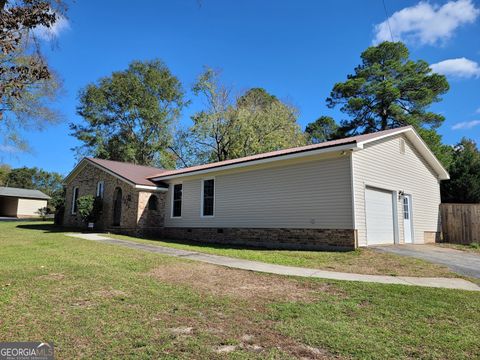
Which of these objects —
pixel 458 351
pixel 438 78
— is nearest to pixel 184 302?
pixel 458 351

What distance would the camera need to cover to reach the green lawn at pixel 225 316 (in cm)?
357

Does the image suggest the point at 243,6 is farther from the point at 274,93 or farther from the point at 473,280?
the point at 274,93

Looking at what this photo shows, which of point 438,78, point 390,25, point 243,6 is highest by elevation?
point 438,78

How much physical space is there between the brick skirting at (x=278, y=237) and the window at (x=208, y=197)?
0.89 metres

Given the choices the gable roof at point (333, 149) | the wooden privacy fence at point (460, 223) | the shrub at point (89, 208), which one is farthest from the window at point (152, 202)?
the wooden privacy fence at point (460, 223)

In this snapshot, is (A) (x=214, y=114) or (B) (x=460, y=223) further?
(A) (x=214, y=114)

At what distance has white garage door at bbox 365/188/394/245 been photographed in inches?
469

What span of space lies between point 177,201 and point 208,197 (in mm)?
2716

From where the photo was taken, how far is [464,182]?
2170 cm

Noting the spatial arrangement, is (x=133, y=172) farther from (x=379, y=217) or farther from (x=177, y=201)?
(x=379, y=217)

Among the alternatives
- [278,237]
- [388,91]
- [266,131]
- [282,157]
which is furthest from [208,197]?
[388,91]

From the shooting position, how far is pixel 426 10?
9617 mm

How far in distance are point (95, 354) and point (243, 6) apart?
11598 millimetres

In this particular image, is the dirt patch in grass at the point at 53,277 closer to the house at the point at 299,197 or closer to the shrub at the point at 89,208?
the house at the point at 299,197
